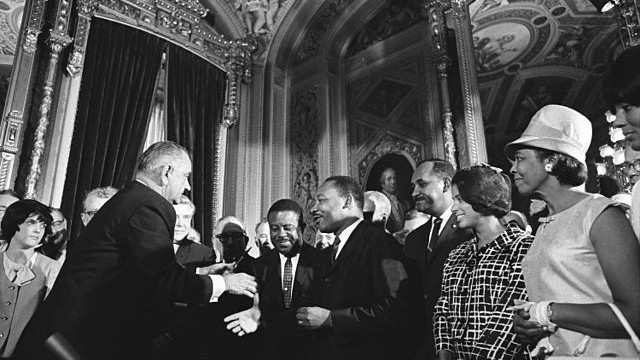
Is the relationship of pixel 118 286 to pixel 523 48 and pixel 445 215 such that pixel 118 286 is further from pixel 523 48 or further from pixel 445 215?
pixel 523 48

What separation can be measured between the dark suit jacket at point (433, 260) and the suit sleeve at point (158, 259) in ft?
3.65

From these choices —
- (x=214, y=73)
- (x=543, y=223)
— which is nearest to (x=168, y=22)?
(x=214, y=73)

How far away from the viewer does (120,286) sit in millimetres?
2217

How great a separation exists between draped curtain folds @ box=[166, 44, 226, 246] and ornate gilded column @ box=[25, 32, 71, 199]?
1611 millimetres

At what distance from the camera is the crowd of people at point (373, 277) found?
154cm

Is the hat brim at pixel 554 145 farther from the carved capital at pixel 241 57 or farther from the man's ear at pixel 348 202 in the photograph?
the carved capital at pixel 241 57

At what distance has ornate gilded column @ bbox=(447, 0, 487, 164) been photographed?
6098mm

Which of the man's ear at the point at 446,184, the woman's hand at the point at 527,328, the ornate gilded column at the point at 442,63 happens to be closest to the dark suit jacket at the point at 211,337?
the man's ear at the point at 446,184

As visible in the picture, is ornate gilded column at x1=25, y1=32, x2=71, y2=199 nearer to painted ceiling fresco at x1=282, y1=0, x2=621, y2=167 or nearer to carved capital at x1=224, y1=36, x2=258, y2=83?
carved capital at x1=224, y1=36, x2=258, y2=83

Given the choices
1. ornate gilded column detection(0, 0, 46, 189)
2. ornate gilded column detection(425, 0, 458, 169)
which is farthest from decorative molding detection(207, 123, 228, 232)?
ornate gilded column detection(425, 0, 458, 169)

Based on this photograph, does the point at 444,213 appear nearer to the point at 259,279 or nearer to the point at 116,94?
the point at 259,279

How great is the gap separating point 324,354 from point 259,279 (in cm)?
82

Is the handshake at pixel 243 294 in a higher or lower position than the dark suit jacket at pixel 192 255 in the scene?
lower

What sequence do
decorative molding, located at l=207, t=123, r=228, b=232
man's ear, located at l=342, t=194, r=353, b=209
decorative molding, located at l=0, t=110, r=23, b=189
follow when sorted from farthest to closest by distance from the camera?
decorative molding, located at l=207, t=123, r=228, b=232
decorative molding, located at l=0, t=110, r=23, b=189
man's ear, located at l=342, t=194, r=353, b=209
